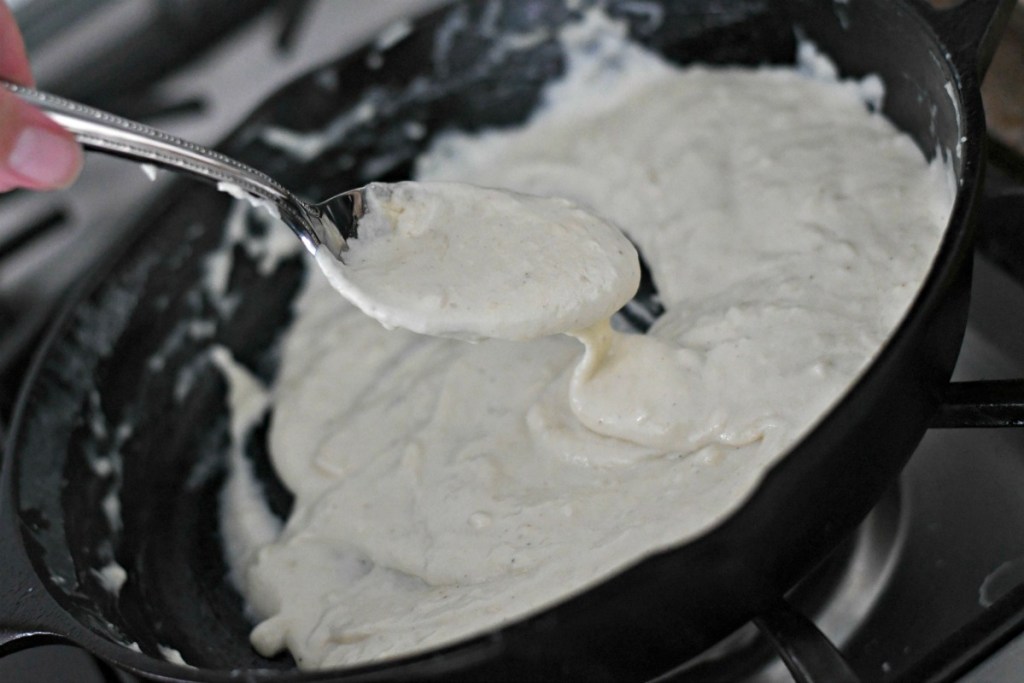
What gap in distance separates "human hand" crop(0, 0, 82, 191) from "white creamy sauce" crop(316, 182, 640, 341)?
22cm

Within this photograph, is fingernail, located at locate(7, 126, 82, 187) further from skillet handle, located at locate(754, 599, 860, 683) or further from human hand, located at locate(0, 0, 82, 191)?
skillet handle, located at locate(754, 599, 860, 683)

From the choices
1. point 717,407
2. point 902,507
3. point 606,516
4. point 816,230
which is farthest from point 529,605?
point 816,230

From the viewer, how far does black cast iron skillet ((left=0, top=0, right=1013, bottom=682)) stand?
665mm

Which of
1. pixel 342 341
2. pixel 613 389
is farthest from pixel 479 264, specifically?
pixel 342 341

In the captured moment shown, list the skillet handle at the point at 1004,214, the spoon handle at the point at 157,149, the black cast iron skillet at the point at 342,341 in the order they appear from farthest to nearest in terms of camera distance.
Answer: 1. the skillet handle at the point at 1004,214
2. the spoon handle at the point at 157,149
3. the black cast iron skillet at the point at 342,341

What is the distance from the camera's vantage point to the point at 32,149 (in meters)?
0.76

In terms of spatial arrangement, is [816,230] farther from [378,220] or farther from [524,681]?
[524,681]

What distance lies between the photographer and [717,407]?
0.89m

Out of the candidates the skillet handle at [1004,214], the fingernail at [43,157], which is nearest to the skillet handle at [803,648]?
the skillet handle at [1004,214]

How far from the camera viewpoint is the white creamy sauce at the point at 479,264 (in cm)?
86

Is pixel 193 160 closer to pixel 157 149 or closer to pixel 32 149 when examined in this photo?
pixel 157 149

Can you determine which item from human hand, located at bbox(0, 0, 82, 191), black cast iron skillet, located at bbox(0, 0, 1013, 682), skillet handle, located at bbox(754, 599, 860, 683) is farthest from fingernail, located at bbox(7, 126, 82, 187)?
skillet handle, located at bbox(754, 599, 860, 683)

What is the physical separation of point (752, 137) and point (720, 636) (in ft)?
2.11

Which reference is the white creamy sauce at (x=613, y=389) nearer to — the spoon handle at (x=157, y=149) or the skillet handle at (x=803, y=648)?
the skillet handle at (x=803, y=648)
